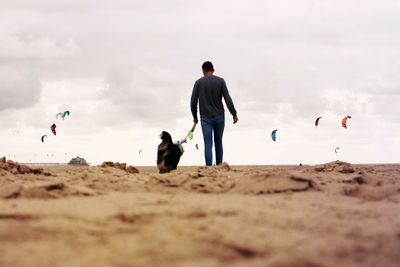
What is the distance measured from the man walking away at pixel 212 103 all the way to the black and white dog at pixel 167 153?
109 centimetres

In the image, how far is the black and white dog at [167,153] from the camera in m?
6.89

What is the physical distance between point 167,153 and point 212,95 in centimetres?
180

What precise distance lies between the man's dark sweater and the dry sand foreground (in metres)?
4.62

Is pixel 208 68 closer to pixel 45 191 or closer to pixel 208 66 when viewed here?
pixel 208 66

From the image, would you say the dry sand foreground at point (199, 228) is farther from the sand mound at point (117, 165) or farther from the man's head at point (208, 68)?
the man's head at point (208, 68)

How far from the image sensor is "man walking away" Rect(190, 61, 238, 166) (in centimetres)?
803

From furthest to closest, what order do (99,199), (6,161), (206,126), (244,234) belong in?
(206,126), (6,161), (99,199), (244,234)

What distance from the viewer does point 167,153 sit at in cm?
689

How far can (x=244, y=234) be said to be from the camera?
2307 mm

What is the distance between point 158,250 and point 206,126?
594 centimetres

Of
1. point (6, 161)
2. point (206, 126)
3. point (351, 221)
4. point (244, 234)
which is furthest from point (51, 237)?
point (206, 126)

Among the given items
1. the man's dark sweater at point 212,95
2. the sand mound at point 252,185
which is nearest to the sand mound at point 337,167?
the man's dark sweater at point 212,95

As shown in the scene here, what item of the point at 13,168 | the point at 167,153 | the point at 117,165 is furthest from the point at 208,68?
the point at 13,168

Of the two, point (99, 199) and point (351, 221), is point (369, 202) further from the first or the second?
point (99, 199)
